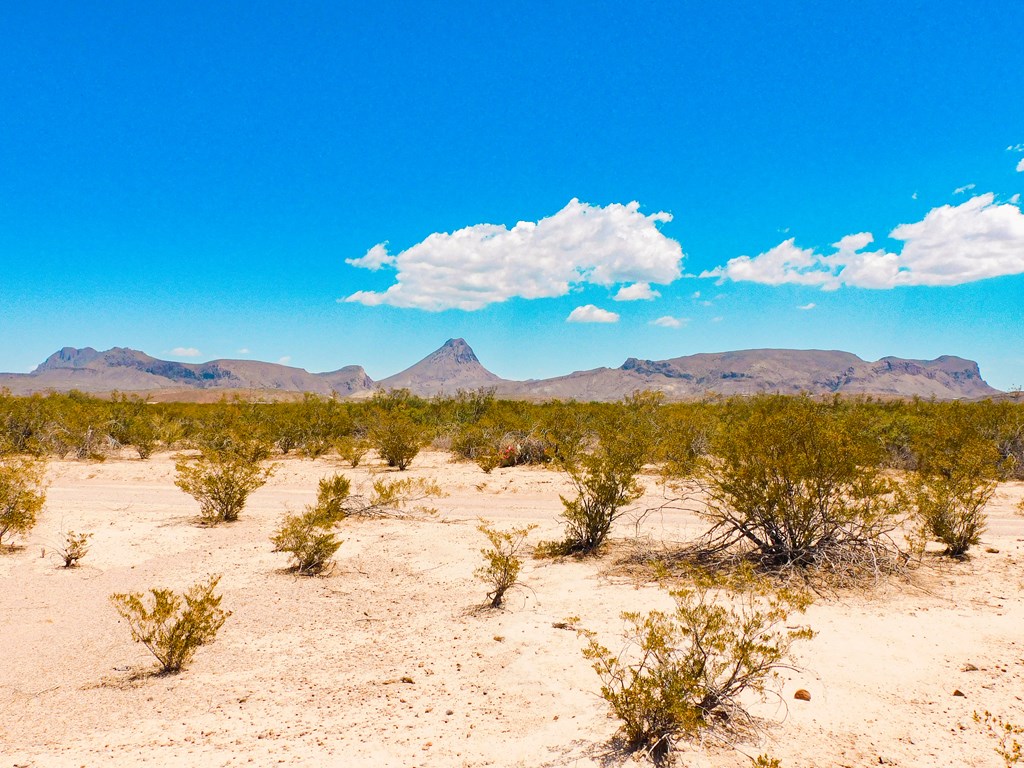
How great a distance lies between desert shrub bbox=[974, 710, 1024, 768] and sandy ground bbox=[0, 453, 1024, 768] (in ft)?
0.36

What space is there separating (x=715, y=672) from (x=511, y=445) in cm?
1725

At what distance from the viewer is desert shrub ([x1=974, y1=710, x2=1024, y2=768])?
3917 mm

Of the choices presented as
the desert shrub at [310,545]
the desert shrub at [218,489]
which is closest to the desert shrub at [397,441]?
the desert shrub at [218,489]

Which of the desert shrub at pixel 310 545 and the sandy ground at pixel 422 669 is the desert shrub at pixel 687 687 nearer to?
the sandy ground at pixel 422 669

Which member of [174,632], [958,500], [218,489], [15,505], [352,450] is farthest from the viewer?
[352,450]

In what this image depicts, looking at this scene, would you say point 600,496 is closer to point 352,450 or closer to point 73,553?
point 73,553

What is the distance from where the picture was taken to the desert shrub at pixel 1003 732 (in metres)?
3.92

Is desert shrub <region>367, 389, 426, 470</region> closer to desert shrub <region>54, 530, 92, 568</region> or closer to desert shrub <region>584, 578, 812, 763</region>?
desert shrub <region>54, 530, 92, 568</region>

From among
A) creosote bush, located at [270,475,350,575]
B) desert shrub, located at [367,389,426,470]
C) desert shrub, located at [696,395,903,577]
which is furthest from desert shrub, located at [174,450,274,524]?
desert shrub, located at [696,395,903,577]

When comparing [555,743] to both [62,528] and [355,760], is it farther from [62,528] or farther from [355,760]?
[62,528]

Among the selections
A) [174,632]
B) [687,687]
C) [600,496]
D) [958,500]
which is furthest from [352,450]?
[687,687]

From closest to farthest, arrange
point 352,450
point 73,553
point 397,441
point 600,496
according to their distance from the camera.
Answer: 1. point 73,553
2. point 600,496
3. point 397,441
4. point 352,450

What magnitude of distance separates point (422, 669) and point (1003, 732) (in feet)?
15.9

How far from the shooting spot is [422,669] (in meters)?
5.62
